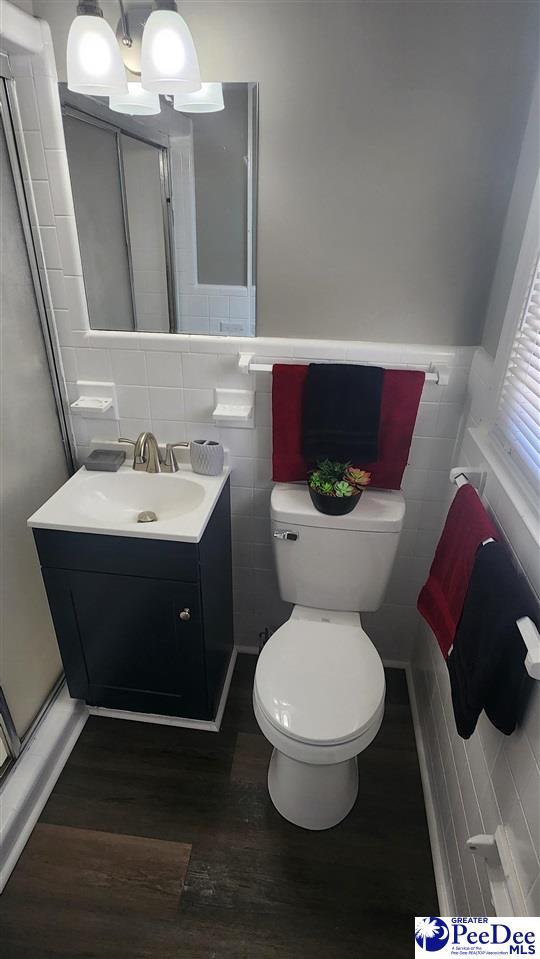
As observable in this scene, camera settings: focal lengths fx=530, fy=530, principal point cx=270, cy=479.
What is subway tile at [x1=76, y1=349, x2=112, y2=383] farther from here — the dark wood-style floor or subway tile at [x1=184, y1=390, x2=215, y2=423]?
the dark wood-style floor

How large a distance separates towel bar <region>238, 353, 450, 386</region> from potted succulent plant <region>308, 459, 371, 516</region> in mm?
327

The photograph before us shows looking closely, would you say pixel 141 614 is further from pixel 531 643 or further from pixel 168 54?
pixel 168 54

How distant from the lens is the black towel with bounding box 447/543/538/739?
978 mm

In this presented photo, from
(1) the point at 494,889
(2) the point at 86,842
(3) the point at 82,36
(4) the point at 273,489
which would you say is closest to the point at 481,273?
(4) the point at 273,489

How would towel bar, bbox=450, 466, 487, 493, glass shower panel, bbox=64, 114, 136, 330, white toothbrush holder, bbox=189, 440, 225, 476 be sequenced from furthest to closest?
1. white toothbrush holder, bbox=189, 440, 225, 476
2. glass shower panel, bbox=64, 114, 136, 330
3. towel bar, bbox=450, 466, 487, 493

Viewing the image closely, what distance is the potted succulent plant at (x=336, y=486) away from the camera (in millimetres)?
1530

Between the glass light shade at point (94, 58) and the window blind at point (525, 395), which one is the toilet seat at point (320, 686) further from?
the glass light shade at point (94, 58)

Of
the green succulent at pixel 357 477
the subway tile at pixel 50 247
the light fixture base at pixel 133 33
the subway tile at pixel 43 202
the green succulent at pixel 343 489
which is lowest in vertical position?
the green succulent at pixel 343 489

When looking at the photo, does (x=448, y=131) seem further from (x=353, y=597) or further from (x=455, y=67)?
(x=353, y=597)

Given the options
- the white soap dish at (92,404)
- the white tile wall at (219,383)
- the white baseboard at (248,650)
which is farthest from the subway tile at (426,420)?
the white baseboard at (248,650)

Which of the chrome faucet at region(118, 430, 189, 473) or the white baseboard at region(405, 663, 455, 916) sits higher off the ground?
the chrome faucet at region(118, 430, 189, 473)

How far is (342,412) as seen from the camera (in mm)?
1558

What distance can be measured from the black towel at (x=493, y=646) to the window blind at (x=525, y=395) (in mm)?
221

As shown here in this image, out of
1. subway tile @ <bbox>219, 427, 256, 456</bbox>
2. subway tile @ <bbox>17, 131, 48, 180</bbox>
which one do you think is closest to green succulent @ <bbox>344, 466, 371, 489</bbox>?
subway tile @ <bbox>219, 427, 256, 456</bbox>
